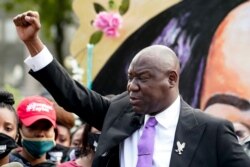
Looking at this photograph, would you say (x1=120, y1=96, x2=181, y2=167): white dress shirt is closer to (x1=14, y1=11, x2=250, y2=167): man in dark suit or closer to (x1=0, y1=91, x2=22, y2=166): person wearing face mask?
(x1=14, y1=11, x2=250, y2=167): man in dark suit

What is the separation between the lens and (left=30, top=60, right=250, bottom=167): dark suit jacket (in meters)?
5.06

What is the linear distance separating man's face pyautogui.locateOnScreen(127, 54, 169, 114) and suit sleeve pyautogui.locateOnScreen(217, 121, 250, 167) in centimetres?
33

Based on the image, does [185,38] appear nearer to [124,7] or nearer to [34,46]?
[124,7]

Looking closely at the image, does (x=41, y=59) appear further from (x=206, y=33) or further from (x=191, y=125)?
(x=206, y=33)

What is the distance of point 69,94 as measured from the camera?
203 inches

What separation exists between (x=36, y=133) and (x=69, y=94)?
149 centimetres

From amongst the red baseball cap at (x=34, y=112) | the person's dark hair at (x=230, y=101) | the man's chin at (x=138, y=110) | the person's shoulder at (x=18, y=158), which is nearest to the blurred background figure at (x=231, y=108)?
the person's dark hair at (x=230, y=101)

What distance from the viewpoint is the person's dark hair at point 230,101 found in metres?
7.59

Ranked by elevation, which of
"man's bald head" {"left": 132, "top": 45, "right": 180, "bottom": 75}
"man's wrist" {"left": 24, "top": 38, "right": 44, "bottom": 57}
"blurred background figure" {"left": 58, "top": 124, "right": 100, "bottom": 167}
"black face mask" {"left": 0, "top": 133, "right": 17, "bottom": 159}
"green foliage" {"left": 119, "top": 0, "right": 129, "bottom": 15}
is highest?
"man's wrist" {"left": 24, "top": 38, "right": 44, "bottom": 57}

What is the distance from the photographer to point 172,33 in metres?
8.09

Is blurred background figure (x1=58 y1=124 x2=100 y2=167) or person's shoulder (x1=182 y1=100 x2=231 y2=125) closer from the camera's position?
person's shoulder (x1=182 y1=100 x2=231 y2=125)

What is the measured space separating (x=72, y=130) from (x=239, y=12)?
1981 mm

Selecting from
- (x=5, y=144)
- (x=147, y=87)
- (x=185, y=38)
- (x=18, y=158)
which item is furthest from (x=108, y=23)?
(x=147, y=87)

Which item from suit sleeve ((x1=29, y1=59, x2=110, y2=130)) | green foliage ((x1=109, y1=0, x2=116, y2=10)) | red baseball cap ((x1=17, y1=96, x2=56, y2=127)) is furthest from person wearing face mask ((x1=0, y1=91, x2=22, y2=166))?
green foliage ((x1=109, y1=0, x2=116, y2=10))
